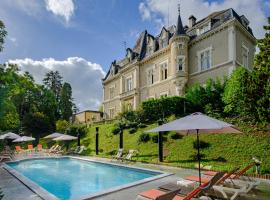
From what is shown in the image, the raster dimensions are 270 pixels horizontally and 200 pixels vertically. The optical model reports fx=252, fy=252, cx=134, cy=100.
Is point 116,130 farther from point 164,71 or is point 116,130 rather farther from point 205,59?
point 205,59

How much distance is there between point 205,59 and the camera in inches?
1118

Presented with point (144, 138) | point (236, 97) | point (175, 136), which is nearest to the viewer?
point (236, 97)

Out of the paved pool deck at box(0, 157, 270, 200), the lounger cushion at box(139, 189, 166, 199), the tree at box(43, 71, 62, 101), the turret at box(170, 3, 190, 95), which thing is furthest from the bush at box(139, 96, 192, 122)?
the tree at box(43, 71, 62, 101)

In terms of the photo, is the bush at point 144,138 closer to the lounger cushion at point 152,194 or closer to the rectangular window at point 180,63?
the rectangular window at point 180,63

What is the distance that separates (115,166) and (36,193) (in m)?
7.84

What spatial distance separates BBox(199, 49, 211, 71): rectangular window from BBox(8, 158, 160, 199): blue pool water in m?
16.8

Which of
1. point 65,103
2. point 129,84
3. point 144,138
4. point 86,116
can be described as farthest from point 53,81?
point 144,138

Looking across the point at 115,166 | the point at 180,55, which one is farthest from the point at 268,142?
the point at 180,55

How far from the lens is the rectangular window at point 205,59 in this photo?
2800cm

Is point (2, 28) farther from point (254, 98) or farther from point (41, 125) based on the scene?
point (41, 125)

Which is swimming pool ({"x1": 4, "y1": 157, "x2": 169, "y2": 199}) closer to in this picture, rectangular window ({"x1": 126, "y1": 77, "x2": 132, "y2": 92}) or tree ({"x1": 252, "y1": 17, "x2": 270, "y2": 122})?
tree ({"x1": 252, "y1": 17, "x2": 270, "y2": 122})

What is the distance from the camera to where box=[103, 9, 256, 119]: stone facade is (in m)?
26.1

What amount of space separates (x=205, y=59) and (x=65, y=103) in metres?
41.4

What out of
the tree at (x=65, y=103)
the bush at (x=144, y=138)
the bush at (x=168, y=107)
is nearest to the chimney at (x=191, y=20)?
the bush at (x=168, y=107)
